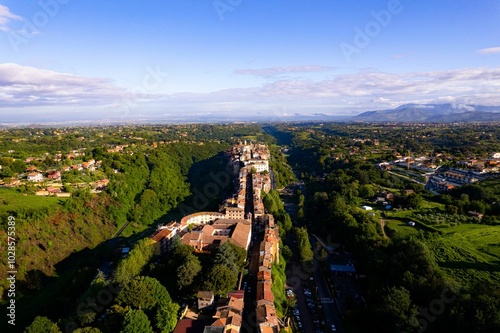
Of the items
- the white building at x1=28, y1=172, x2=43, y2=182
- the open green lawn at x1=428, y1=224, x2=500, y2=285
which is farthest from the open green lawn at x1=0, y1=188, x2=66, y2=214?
the open green lawn at x1=428, y1=224, x2=500, y2=285

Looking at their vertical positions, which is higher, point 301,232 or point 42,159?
point 42,159

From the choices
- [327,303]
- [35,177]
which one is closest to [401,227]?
[327,303]

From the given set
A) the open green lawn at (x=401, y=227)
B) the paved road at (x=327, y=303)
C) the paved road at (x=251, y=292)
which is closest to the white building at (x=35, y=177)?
the paved road at (x=251, y=292)

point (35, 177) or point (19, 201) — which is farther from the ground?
point (35, 177)

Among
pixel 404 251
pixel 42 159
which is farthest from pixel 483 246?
pixel 42 159

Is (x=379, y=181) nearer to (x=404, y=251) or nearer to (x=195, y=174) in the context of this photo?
(x=404, y=251)

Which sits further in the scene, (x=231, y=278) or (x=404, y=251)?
(x=404, y=251)

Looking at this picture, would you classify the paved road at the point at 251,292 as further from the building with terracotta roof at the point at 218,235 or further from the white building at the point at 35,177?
the white building at the point at 35,177

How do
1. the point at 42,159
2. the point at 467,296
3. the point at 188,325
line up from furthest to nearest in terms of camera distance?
1. the point at 42,159
2. the point at 467,296
3. the point at 188,325

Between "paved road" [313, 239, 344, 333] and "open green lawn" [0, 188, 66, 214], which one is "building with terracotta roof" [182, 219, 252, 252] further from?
"open green lawn" [0, 188, 66, 214]

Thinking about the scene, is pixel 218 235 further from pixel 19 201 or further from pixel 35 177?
pixel 35 177
